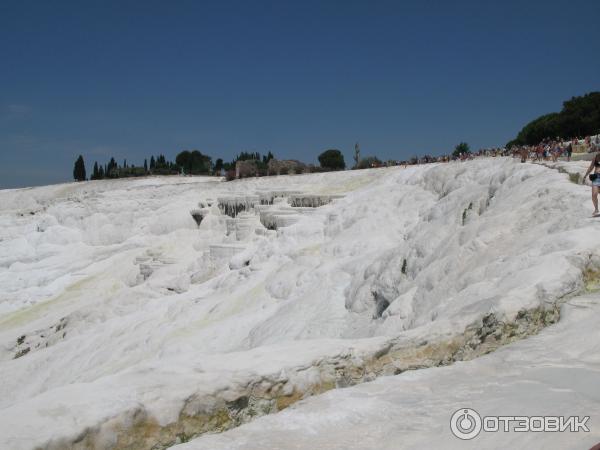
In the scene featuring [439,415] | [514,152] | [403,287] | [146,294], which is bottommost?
[146,294]

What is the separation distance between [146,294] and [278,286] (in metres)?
7.12

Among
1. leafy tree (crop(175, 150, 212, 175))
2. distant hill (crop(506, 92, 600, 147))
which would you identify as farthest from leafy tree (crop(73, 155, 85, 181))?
distant hill (crop(506, 92, 600, 147))

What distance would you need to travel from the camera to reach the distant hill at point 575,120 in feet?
126

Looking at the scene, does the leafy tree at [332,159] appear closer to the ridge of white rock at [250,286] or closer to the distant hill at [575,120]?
the distant hill at [575,120]

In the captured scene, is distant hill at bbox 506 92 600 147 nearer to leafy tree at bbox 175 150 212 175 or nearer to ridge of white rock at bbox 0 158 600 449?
ridge of white rock at bbox 0 158 600 449

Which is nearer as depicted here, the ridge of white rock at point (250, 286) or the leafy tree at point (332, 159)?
the ridge of white rock at point (250, 286)

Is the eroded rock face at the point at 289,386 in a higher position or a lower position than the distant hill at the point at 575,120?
lower

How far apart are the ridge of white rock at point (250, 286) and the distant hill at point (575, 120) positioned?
21874mm

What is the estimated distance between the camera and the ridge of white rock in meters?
3.47

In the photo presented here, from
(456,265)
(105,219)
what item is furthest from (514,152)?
(105,219)

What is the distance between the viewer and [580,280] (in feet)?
15.6

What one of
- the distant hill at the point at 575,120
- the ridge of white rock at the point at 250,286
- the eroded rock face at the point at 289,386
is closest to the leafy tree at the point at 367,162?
the ridge of white rock at the point at 250,286

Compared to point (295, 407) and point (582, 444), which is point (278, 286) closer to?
point (295, 407)

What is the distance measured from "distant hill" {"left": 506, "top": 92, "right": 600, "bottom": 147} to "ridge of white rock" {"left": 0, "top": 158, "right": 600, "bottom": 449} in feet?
71.8
